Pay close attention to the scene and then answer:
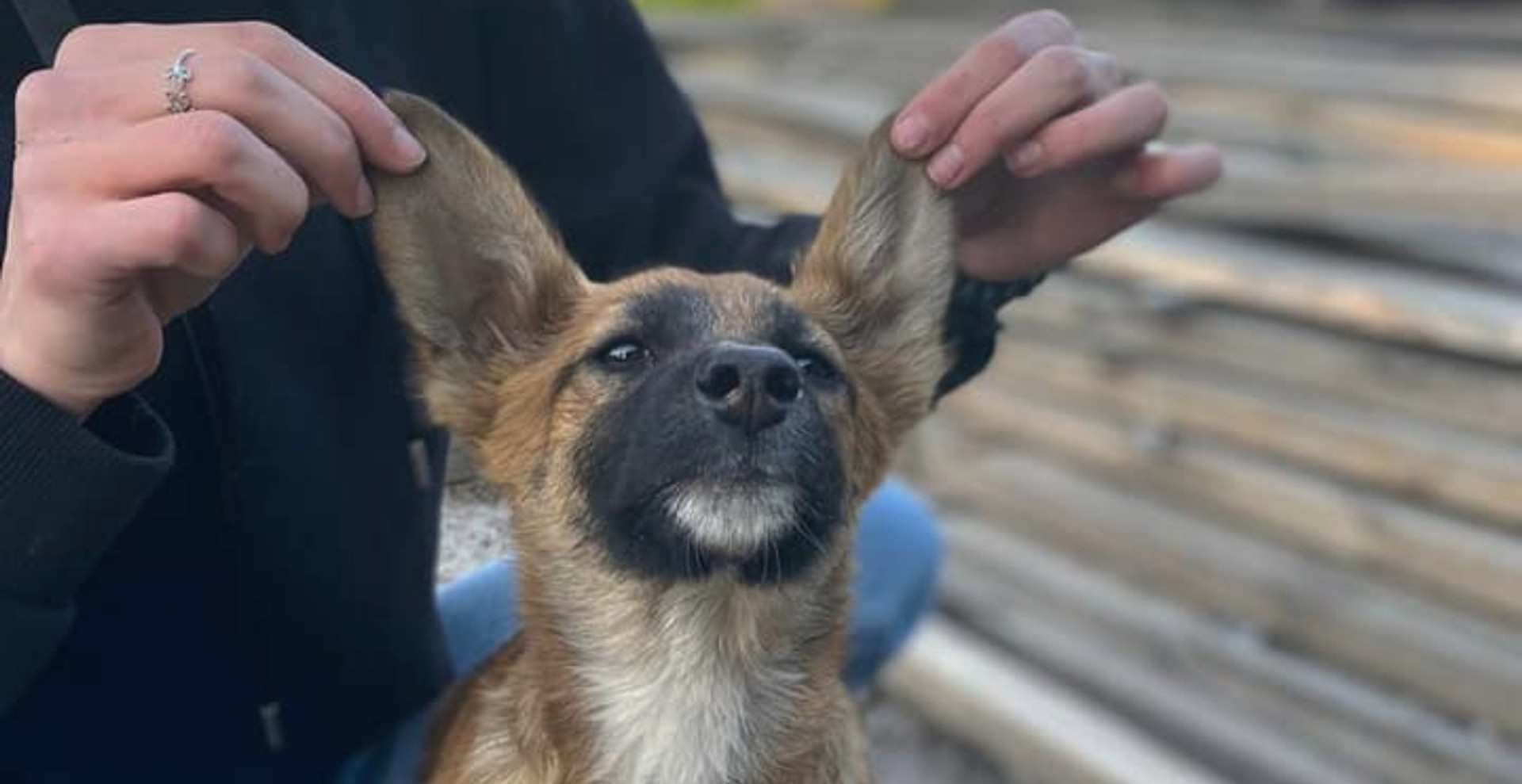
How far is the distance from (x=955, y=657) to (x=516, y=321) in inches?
89.9

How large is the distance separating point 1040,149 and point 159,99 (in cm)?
94

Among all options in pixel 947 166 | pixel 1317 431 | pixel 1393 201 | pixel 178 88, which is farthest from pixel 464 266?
pixel 1317 431

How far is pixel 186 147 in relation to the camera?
174cm

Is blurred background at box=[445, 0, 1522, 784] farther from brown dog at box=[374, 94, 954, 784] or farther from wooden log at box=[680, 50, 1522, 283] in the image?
brown dog at box=[374, 94, 954, 784]

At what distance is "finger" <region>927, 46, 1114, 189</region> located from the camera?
2.26 meters

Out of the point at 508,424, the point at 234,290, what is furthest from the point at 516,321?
the point at 234,290

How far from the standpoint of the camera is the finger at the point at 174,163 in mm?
1743

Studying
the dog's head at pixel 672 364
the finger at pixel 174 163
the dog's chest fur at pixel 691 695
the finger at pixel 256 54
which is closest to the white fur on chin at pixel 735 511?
the dog's head at pixel 672 364

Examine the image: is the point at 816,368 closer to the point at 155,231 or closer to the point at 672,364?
the point at 672,364

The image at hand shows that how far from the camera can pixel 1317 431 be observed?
4.20m

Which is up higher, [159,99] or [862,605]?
[159,99]

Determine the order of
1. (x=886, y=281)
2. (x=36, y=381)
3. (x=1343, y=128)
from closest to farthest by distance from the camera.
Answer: (x=36, y=381) → (x=886, y=281) → (x=1343, y=128)

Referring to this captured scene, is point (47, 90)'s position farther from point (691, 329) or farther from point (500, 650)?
→ point (500, 650)

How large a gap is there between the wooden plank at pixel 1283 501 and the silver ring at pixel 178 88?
2.69m
